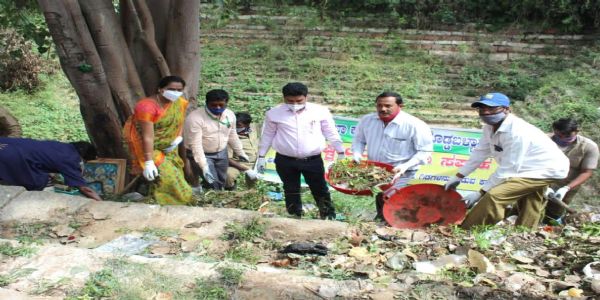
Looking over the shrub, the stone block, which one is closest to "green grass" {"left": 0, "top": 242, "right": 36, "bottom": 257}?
the stone block

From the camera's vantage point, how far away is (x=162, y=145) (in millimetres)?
5219

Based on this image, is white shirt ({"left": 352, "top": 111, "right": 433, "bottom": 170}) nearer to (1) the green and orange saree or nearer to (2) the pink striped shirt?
(2) the pink striped shirt

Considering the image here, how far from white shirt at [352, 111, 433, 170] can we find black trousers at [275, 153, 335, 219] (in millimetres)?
445

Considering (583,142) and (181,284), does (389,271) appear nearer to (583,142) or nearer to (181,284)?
(181,284)

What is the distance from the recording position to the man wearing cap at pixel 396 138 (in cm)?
507

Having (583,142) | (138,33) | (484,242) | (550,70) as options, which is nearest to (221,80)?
(138,33)

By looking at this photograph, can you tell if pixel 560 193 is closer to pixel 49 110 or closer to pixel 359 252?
pixel 359 252

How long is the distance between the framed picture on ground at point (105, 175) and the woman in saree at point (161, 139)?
0.67 metres

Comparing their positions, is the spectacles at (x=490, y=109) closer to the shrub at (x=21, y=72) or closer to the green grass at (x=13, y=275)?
the green grass at (x=13, y=275)

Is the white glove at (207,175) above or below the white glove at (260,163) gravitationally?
below

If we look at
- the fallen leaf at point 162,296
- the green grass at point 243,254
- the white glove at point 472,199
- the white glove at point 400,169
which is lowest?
the green grass at point 243,254

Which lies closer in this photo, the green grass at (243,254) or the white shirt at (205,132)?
the green grass at (243,254)

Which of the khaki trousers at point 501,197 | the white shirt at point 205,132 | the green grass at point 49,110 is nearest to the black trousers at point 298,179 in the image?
the white shirt at point 205,132

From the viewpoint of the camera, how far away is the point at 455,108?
11.1 meters
